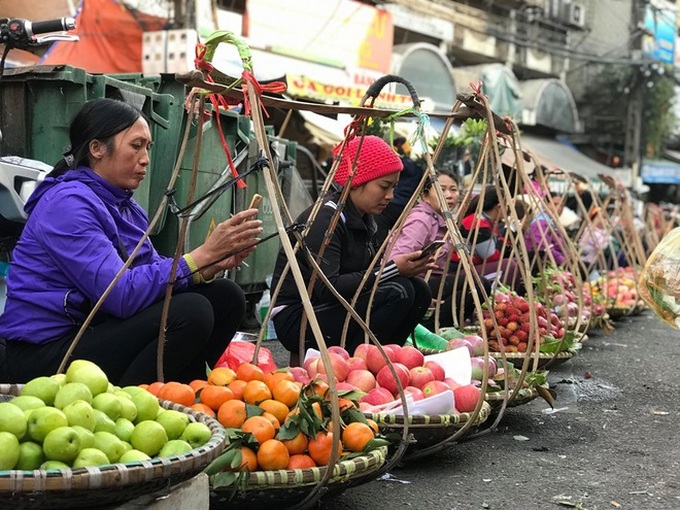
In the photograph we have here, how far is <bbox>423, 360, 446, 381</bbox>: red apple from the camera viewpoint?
3443mm

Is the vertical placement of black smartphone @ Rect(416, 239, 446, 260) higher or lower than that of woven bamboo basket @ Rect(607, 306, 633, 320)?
higher

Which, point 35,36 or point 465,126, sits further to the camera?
point 465,126

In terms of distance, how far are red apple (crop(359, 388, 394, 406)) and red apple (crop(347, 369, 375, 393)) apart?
49mm

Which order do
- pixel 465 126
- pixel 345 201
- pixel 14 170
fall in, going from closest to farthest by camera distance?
1. pixel 14 170
2. pixel 345 201
3. pixel 465 126

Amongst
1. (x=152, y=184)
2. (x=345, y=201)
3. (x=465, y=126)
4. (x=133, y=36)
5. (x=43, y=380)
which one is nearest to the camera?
(x=43, y=380)

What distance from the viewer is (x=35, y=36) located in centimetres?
372

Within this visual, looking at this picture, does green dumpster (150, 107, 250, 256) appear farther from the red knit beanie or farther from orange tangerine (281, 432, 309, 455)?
orange tangerine (281, 432, 309, 455)

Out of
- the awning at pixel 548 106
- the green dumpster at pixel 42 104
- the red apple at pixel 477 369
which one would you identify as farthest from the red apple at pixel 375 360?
the awning at pixel 548 106

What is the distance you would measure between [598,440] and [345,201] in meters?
1.52

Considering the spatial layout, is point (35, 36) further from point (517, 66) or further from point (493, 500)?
point (517, 66)

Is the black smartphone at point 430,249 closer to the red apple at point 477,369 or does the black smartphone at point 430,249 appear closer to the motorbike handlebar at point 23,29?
the red apple at point 477,369

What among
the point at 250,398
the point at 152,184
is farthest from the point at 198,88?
the point at 152,184

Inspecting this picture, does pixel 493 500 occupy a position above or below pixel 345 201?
below

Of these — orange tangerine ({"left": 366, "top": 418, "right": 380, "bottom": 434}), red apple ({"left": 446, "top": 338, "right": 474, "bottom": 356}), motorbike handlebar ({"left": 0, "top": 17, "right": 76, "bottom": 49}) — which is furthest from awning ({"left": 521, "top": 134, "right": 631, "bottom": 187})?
orange tangerine ({"left": 366, "top": 418, "right": 380, "bottom": 434})
